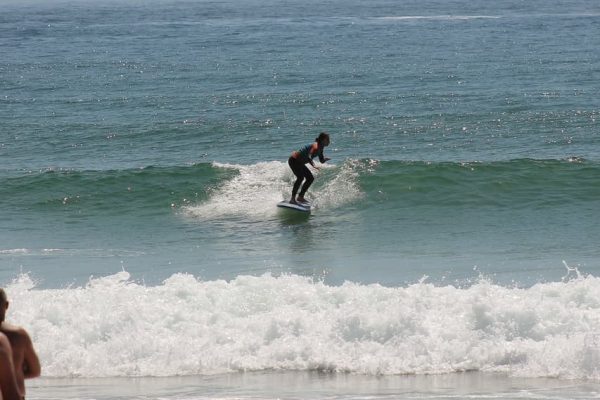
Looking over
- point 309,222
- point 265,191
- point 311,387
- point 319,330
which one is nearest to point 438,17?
point 265,191

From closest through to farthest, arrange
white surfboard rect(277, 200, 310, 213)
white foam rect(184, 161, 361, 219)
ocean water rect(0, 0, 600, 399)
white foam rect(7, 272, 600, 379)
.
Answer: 1. white foam rect(7, 272, 600, 379)
2. ocean water rect(0, 0, 600, 399)
3. white surfboard rect(277, 200, 310, 213)
4. white foam rect(184, 161, 361, 219)

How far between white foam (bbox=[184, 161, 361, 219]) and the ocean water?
54 millimetres

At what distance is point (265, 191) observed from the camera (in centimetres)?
1959

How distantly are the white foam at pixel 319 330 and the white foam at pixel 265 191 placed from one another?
22.7 feet

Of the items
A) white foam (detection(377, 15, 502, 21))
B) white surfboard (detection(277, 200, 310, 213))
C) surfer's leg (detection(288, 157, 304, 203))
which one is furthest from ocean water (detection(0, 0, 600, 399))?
white foam (detection(377, 15, 502, 21))

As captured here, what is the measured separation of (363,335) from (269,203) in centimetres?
839

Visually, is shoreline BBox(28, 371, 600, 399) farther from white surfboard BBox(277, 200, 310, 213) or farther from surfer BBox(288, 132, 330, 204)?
white surfboard BBox(277, 200, 310, 213)

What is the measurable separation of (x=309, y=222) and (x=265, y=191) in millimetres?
2033

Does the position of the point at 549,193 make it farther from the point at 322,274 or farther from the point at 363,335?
the point at 363,335

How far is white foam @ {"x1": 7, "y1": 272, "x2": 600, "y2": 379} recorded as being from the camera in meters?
10.0

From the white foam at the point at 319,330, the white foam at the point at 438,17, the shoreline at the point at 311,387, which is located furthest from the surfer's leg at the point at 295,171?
the white foam at the point at 438,17

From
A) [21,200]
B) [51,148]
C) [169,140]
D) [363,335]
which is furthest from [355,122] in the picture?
[363,335]

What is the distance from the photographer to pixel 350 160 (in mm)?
20750

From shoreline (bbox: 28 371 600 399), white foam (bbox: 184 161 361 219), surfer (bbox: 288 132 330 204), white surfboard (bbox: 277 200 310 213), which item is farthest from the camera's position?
white foam (bbox: 184 161 361 219)
